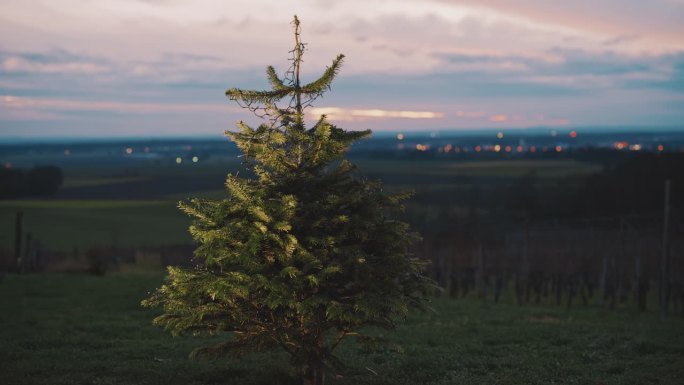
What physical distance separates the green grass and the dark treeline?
4555 millimetres

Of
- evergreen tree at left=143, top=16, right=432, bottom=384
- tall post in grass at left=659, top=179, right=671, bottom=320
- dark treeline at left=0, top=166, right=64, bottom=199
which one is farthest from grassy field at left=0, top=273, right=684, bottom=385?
dark treeline at left=0, top=166, right=64, bottom=199

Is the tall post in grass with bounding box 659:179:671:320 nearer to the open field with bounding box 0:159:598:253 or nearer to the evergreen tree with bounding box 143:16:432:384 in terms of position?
the open field with bounding box 0:159:598:253

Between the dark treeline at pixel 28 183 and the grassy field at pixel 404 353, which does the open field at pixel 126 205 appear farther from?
the grassy field at pixel 404 353

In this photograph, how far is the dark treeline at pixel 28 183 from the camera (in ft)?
238

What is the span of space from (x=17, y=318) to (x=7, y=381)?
7.43m

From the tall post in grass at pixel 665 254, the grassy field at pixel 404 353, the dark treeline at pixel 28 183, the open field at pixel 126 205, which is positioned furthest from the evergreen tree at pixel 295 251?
the dark treeline at pixel 28 183

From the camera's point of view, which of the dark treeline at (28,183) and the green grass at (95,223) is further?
the dark treeline at (28,183)

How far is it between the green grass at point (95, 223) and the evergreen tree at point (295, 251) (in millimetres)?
31919

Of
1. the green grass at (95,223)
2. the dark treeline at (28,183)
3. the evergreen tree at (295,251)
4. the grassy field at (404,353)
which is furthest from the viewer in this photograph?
the dark treeline at (28,183)

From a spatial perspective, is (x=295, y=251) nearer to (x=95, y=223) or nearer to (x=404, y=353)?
(x=404, y=353)

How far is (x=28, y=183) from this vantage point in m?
77.8

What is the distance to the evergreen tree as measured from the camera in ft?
27.9

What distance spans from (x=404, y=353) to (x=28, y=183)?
7419 cm

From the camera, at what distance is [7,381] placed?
10.4m
